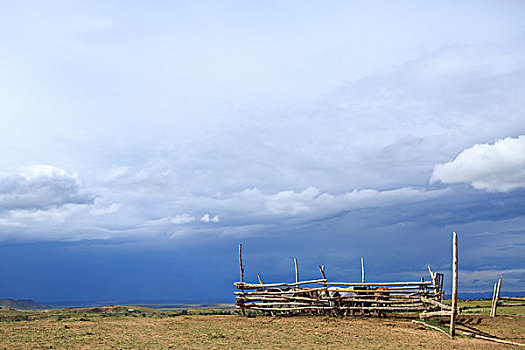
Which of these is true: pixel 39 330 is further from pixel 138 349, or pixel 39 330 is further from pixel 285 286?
pixel 285 286

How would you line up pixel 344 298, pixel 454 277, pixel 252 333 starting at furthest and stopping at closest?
pixel 344 298, pixel 252 333, pixel 454 277

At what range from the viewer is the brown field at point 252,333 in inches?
771

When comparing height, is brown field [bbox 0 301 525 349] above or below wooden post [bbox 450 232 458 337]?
below

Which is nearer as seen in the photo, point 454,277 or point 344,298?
point 454,277

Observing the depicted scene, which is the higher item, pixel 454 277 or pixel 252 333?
pixel 454 277

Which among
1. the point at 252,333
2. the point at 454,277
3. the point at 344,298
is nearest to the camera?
the point at 454,277

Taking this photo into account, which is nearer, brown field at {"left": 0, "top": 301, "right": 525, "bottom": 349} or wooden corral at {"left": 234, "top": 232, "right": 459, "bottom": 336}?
brown field at {"left": 0, "top": 301, "right": 525, "bottom": 349}

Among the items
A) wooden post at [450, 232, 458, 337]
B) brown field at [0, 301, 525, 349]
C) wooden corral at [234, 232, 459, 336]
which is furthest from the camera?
wooden corral at [234, 232, 459, 336]

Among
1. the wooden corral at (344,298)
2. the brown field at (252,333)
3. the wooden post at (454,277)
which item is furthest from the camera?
the wooden corral at (344,298)

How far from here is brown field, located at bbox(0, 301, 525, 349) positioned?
19.6 m

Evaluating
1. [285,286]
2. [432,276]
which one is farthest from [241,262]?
[432,276]

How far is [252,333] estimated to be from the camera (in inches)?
882

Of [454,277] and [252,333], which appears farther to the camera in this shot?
[252,333]

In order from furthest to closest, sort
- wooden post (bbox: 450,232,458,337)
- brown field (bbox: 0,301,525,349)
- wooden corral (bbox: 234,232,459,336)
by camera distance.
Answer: wooden corral (bbox: 234,232,459,336)
wooden post (bbox: 450,232,458,337)
brown field (bbox: 0,301,525,349)
